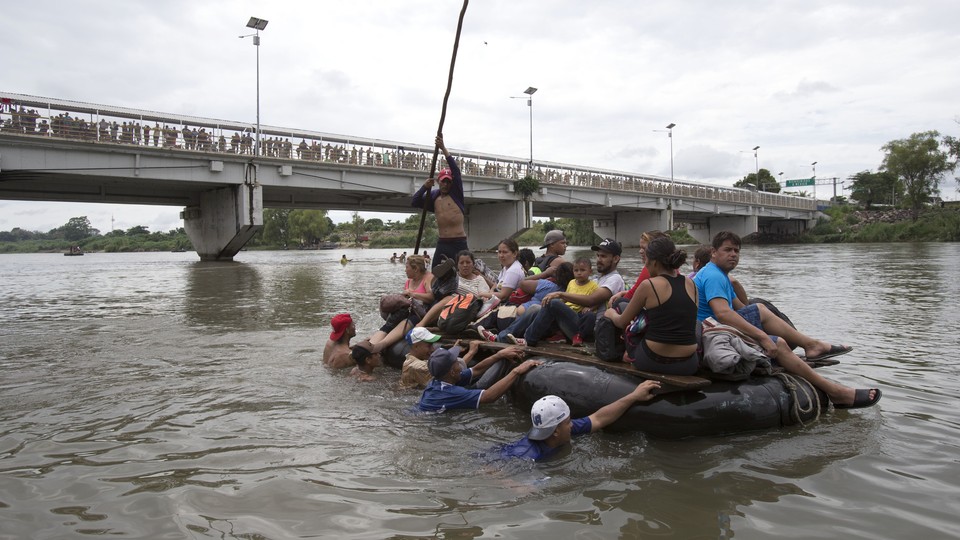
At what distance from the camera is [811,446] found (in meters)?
4.69

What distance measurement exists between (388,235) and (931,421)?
4408 inches

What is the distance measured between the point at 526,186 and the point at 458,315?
36921 mm

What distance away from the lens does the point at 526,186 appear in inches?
1715

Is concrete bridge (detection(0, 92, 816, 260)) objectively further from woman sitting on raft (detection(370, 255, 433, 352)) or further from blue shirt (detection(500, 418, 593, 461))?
blue shirt (detection(500, 418, 593, 461))

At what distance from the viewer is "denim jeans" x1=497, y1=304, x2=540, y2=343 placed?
695 cm

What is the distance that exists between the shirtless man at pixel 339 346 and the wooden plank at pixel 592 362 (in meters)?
1.55

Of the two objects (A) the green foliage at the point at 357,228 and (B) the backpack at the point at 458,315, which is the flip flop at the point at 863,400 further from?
(A) the green foliage at the point at 357,228

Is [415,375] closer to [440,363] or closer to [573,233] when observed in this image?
[440,363]

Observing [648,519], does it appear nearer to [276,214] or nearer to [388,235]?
[276,214]

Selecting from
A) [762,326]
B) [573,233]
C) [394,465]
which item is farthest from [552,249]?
[573,233]

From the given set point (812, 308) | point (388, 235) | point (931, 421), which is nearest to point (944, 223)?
point (812, 308)

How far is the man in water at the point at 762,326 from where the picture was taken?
5.38 meters

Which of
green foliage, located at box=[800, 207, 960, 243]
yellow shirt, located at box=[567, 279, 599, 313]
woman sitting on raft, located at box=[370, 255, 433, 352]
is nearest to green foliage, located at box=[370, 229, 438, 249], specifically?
green foliage, located at box=[800, 207, 960, 243]

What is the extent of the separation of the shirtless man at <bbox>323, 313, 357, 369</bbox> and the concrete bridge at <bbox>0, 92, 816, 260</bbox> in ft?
79.6
